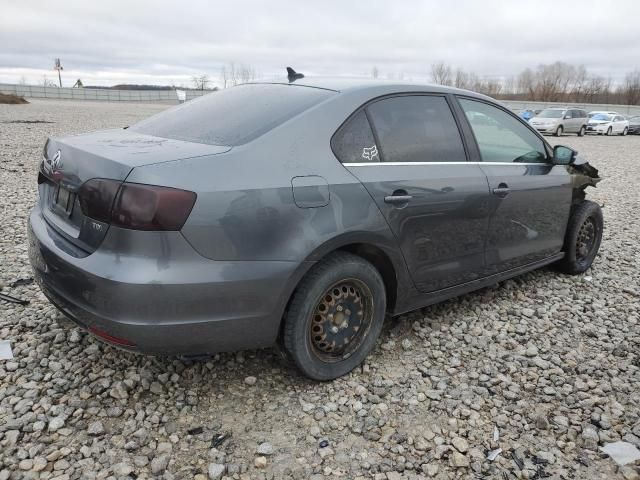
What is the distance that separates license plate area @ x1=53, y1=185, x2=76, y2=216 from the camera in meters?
2.49

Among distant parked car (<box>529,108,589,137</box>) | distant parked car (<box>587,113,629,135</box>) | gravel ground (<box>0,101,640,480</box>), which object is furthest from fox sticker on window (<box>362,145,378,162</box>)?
distant parked car (<box>587,113,629,135</box>)

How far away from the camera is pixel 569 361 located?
3242 mm

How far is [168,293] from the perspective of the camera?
7.20ft

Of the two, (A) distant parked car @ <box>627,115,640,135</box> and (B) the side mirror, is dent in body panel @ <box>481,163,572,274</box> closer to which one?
(B) the side mirror

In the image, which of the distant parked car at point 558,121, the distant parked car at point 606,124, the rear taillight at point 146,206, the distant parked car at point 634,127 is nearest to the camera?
the rear taillight at point 146,206

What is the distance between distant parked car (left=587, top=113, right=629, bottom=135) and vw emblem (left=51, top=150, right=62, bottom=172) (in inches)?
1275

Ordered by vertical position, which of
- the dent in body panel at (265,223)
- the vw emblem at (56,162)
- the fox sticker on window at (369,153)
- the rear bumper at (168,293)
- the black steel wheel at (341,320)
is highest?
the fox sticker on window at (369,153)

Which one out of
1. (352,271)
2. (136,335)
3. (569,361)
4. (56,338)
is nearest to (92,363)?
(56,338)

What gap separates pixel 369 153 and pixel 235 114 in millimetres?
782

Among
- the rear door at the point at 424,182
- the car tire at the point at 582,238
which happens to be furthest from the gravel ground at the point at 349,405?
the car tire at the point at 582,238

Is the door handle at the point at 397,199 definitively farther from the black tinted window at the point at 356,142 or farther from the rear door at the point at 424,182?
the black tinted window at the point at 356,142

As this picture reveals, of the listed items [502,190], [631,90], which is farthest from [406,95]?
[631,90]

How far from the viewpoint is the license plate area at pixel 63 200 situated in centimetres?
249

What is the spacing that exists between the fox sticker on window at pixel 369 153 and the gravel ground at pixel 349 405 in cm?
123
